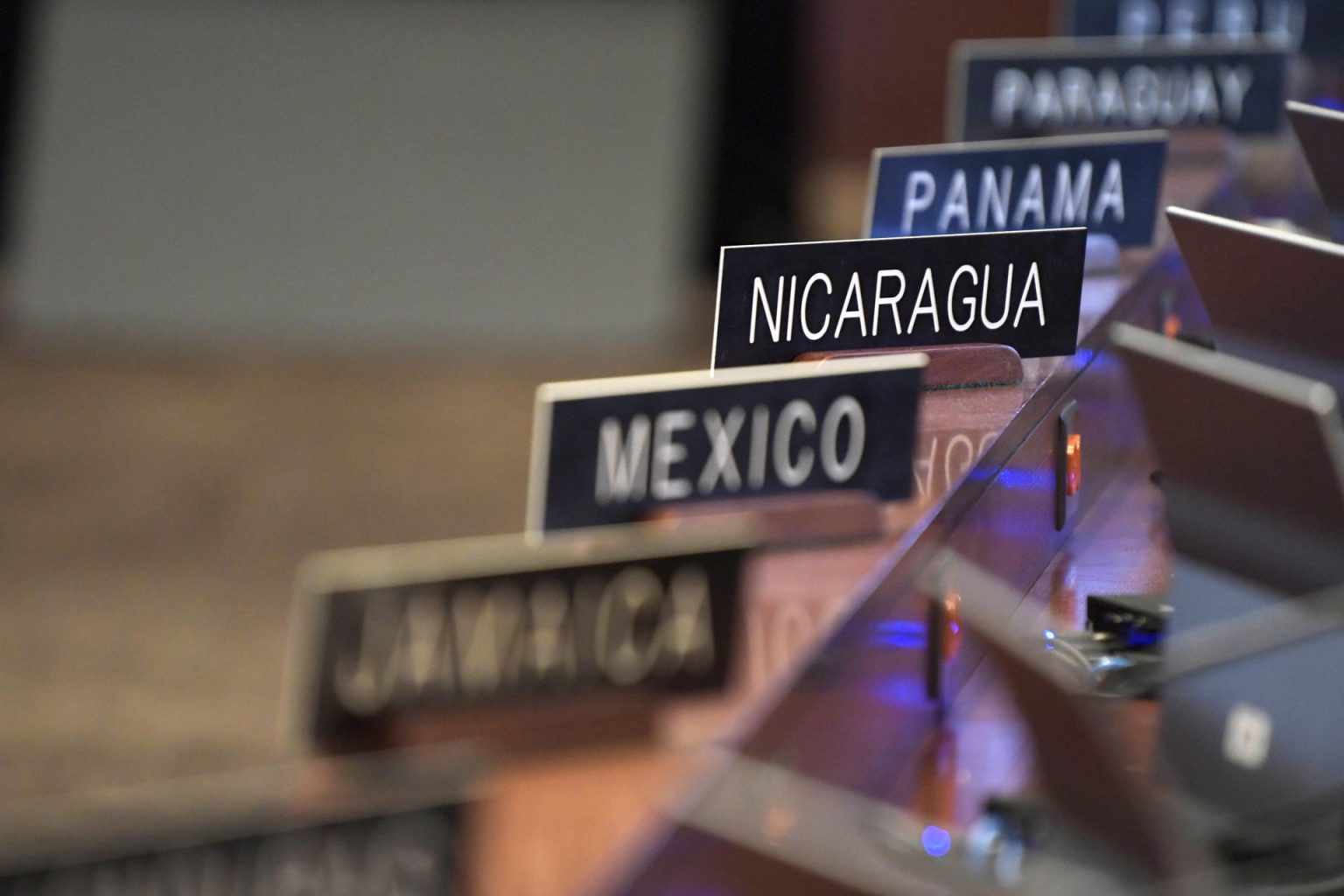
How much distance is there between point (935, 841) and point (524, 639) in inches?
13.7

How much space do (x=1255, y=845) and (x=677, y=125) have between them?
486cm

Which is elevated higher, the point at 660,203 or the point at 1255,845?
the point at 660,203

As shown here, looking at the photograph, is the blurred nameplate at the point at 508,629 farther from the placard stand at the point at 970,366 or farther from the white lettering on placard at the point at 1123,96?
the white lettering on placard at the point at 1123,96

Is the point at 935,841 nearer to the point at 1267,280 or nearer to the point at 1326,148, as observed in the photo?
the point at 1267,280

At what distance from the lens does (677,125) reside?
18.9ft

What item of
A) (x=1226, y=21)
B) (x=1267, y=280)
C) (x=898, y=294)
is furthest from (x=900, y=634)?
(x=1226, y=21)

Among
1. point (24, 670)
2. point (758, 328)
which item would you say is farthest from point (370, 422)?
point (758, 328)

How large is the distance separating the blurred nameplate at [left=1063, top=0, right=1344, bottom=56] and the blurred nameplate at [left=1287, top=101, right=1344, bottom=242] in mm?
1362

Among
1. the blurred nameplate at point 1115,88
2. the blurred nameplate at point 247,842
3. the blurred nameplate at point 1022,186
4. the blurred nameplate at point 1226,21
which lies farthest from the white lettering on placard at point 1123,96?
the blurred nameplate at point 247,842

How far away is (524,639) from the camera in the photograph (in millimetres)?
937

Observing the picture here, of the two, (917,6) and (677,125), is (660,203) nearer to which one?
(677,125)

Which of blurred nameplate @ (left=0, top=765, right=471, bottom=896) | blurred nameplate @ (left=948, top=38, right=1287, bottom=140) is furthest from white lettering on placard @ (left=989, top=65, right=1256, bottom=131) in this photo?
blurred nameplate @ (left=0, top=765, right=471, bottom=896)

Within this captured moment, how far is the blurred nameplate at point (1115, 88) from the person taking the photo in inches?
97.2

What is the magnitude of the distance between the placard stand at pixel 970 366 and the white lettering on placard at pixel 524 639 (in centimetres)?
59
